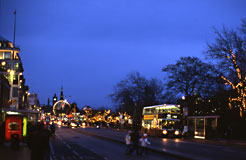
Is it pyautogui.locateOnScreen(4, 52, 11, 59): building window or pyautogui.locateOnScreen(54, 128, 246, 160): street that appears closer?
pyautogui.locateOnScreen(54, 128, 246, 160): street

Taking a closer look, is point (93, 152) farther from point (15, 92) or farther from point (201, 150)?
point (15, 92)

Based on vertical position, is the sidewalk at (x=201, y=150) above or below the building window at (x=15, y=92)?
below

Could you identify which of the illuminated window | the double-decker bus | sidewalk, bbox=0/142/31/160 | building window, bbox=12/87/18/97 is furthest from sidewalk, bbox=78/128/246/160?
building window, bbox=12/87/18/97

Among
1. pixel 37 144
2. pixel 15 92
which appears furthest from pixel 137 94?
pixel 37 144

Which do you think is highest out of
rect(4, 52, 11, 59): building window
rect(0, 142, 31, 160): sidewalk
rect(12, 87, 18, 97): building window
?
rect(4, 52, 11, 59): building window

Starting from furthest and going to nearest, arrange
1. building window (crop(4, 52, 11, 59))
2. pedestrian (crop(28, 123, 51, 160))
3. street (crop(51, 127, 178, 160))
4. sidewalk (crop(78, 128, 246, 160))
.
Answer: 1. building window (crop(4, 52, 11, 59))
2. sidewalk (crop(78, 128, 246, 160))
3. street (crop(51, 127, 178, 160))
4. pedestrian (crop(28, 123, 51, 160))

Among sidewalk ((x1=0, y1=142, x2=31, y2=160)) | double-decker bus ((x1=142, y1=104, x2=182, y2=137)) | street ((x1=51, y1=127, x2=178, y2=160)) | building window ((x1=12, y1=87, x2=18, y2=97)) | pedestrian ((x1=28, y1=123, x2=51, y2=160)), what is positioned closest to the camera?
pedestrian ((x1=28, y1=123, x2=51, y2=160))

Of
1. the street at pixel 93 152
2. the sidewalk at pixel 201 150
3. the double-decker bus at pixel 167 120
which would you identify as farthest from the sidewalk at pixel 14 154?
the double-decker bus at pixel 167 120

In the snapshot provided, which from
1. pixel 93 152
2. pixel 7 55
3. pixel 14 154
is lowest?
pixel 93 152

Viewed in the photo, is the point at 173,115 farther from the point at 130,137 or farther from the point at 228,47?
the point at 130,137

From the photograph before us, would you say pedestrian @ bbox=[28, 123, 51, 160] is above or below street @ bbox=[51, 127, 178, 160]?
above

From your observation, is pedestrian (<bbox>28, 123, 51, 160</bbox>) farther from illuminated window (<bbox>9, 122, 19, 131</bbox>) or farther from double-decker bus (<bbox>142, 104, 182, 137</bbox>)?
double-decker bus (<bbox>142, 104, 182, 137</bbox>)

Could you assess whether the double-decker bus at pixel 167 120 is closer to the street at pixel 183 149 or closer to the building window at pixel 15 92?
the street at pixel 183 149

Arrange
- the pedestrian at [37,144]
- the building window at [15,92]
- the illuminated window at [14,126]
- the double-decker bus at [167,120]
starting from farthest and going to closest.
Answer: the building window at [15,92], the double-decker bus at [167,120], the illuminated window at [14,126], the pedestrian at [37,144]
